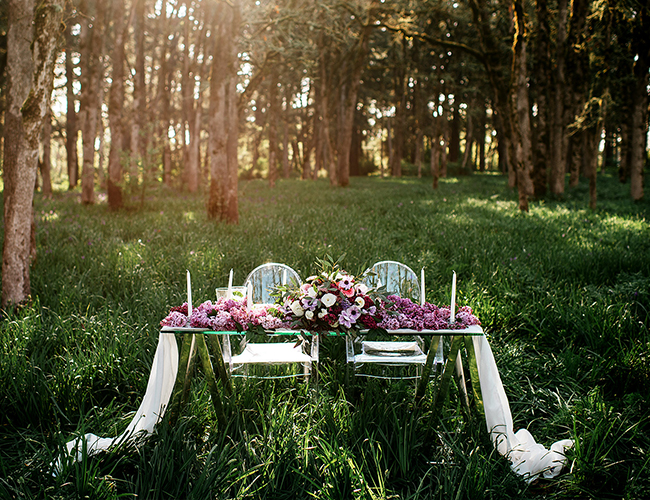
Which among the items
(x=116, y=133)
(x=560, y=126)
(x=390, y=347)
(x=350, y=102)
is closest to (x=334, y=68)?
(x=350, y=102)

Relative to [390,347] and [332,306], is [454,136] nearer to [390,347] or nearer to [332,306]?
[390,347]

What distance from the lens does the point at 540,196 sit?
15.6 meters

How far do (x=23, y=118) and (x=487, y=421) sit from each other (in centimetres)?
485

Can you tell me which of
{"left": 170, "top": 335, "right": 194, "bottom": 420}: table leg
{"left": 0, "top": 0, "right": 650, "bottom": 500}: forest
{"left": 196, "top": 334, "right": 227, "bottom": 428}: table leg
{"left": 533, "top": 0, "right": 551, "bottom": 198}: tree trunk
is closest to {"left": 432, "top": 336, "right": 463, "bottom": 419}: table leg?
{"left": 0, "top": 0, "right": 650, "bottom": 500}: forest

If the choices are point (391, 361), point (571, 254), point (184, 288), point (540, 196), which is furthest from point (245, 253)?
point (540, 196)

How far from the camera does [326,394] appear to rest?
11.0 ft

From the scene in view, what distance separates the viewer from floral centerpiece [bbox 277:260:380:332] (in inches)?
103

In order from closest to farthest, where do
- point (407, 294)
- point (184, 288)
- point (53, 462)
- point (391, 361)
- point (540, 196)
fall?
1. point (53, 462)
2. point (391, 361)
3. point (407, 294)
4. point (184, 288)
5. point (540, 196)

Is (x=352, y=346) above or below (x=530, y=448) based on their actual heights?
above

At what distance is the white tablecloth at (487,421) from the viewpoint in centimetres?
267

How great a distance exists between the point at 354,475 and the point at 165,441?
111cm

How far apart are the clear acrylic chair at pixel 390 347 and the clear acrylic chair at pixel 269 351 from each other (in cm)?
34

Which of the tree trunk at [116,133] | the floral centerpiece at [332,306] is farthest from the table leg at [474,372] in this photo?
the tree trunk at [116,133]

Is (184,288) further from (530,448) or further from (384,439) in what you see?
(530,448)
